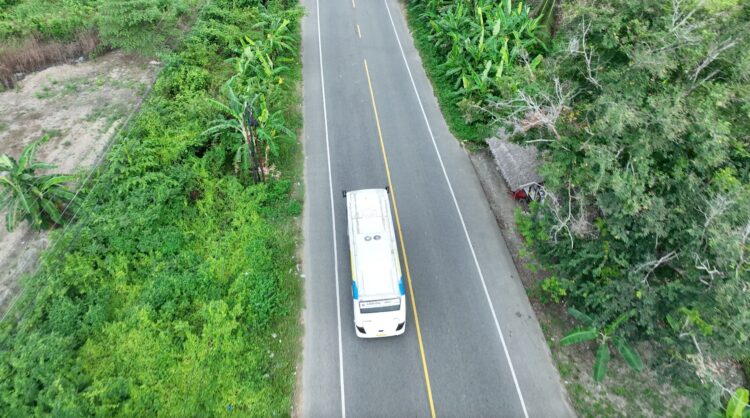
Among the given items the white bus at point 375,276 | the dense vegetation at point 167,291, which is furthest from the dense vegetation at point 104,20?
the white bus at point 375,276

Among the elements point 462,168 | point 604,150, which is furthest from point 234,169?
point 604,150

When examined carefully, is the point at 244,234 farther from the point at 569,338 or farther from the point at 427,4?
the point at 427,4

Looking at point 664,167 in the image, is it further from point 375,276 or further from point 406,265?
point 375,276

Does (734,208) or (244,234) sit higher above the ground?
(734,208)

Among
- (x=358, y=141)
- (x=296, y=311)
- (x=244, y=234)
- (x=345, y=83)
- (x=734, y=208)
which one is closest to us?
(x=734, y=208)

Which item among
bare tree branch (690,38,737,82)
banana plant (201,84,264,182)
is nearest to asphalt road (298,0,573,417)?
banana plant (201,84,264,182)

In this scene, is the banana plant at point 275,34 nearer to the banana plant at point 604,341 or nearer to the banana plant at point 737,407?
the banana plant at point 604,341
